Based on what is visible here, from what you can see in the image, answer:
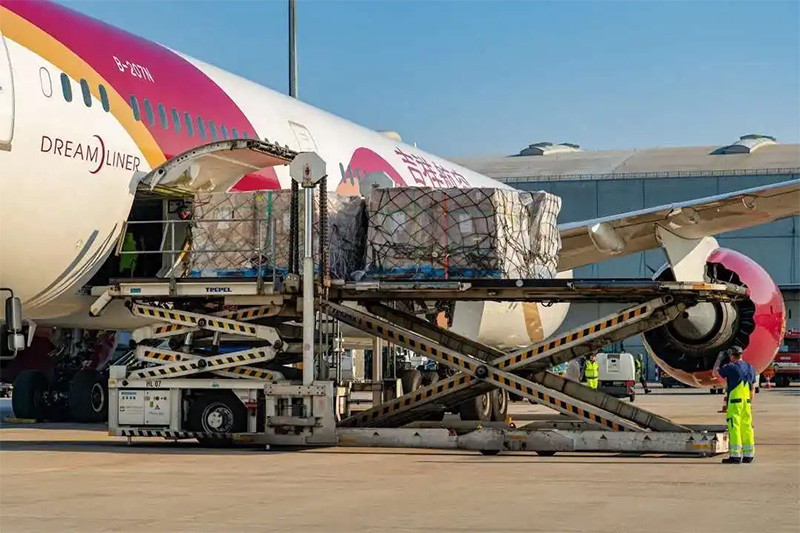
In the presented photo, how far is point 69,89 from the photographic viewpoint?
1299 centimetres

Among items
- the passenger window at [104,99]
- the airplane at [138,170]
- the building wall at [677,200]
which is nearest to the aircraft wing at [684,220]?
the airplane at [138,170]

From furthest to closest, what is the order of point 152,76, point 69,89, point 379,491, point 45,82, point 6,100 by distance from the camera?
point 152,76, point 69,89, point 45,82, point 6,100, point 379,491

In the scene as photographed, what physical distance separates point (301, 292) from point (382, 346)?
6.78 meters

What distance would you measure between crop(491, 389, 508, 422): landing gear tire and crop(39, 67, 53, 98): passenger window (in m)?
8.79

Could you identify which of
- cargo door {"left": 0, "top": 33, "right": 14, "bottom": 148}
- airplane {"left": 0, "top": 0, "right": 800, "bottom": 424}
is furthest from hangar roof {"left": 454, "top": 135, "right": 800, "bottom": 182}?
cargo door {"left": 0, "top": 33, "right": 14, "bottom": 148}

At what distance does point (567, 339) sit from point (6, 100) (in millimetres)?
6409

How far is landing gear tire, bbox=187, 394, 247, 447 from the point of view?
13953mm

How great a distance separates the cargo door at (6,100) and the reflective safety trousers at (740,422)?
757cm

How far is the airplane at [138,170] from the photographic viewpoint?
41.3 feet

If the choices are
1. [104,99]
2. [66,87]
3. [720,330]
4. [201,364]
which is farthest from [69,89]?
[720,330]

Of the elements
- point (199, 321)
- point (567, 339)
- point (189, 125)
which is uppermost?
point (189, 125)

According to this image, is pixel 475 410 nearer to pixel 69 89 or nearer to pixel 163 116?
pixel 163 116

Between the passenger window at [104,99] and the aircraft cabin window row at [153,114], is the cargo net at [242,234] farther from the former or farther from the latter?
the passenger window at [104,99]

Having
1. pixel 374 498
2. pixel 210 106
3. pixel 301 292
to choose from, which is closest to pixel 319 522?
pixel 374 498
